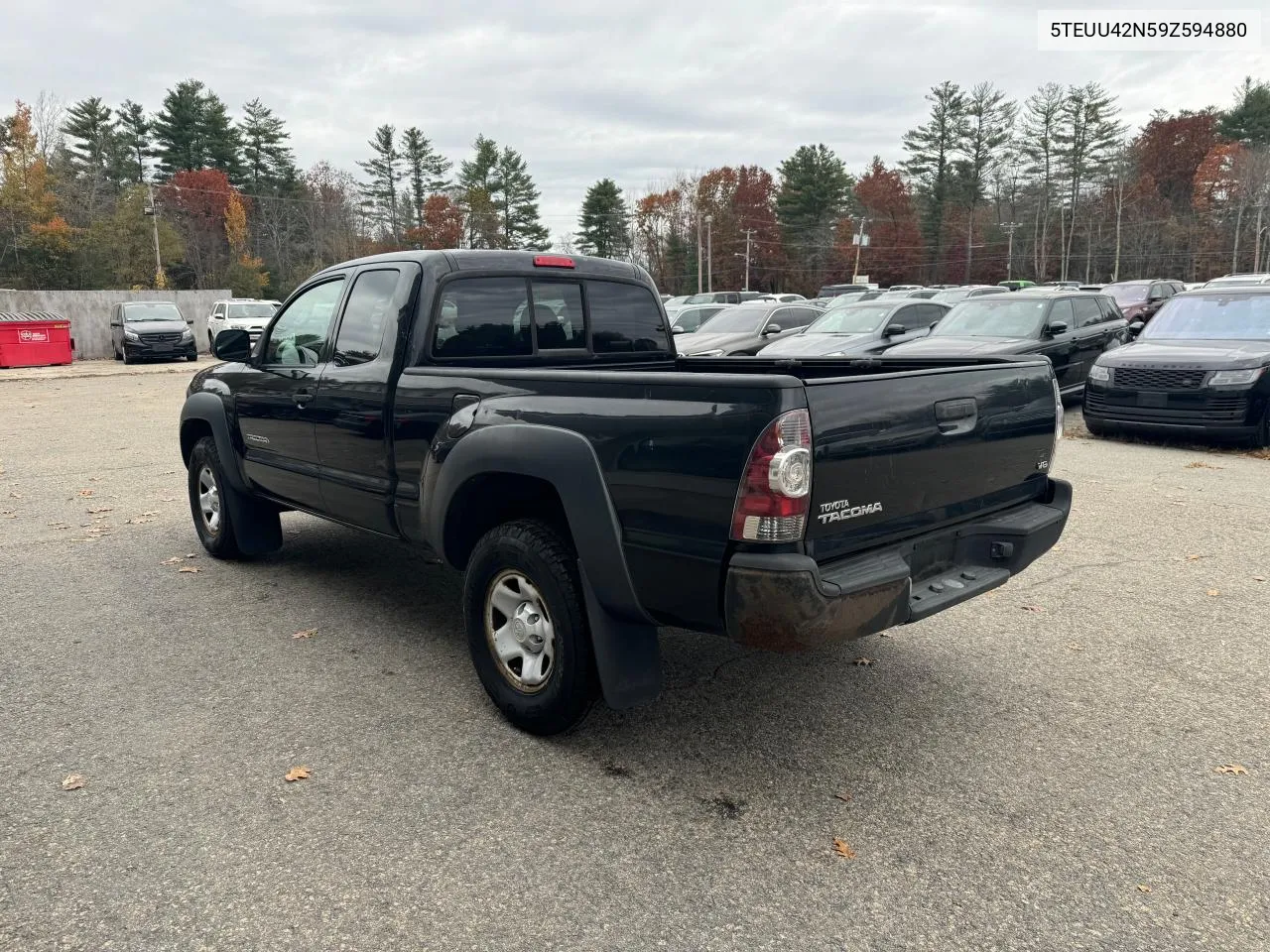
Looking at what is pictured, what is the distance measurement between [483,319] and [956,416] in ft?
7.35

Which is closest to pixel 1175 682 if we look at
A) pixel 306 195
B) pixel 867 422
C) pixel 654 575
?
pixel 867 422

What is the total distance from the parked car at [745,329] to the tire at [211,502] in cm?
1066

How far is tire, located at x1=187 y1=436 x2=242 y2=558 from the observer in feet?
19.5

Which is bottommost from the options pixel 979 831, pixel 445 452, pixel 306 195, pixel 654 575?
pixel 979 831

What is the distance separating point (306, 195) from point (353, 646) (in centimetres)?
7631

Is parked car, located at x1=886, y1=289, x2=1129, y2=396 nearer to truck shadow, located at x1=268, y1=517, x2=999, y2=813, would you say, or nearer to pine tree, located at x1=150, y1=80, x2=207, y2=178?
truck shadow, located at x1=268, y1=517, x2=999, y2=813

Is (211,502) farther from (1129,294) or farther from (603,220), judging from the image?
(603,220)

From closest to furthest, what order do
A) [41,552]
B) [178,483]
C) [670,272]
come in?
[41,552] < [178,483] < [670,272]

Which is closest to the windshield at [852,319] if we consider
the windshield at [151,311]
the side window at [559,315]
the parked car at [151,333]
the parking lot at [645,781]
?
the parking lot at [645,781]

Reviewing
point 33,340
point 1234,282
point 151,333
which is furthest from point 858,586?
point 33,340

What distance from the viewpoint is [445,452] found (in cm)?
386

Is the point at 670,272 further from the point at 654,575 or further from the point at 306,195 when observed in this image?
the point at 654,575

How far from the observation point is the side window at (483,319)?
4.27 m

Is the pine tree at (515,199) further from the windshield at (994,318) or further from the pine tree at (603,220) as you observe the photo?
the windshield at (994,318)
